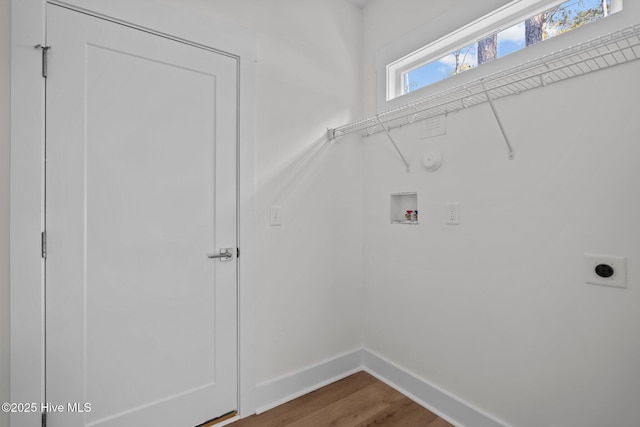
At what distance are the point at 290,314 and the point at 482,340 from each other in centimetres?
109

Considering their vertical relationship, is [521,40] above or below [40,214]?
above

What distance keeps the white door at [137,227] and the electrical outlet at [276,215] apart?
24 cm

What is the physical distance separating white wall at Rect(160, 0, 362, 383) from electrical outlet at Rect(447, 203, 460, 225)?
72 centimetres

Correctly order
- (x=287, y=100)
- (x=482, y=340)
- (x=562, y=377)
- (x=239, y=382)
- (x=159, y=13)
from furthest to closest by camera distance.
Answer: (x=287, y=100) → (x=239, y=382) → (x=482, y=340) → (x=159, y=13) → (x=562, y=377)

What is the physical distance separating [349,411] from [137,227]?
153cm

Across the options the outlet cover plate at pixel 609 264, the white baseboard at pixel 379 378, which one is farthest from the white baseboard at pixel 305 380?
the outlet cover plate at pixel 609 264

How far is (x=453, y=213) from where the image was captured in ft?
5.54

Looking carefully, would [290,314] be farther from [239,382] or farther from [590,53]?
[590,53]

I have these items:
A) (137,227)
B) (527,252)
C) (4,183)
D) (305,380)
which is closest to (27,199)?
(4,183)

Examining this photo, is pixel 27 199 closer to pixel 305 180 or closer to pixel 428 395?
pixel 305 180

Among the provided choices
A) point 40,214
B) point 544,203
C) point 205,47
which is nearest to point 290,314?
point 40,214

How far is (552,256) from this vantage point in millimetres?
1337

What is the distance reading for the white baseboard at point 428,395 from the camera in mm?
1585

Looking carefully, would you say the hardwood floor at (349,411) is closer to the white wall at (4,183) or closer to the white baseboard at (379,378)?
the white baseboard at (379,378)
